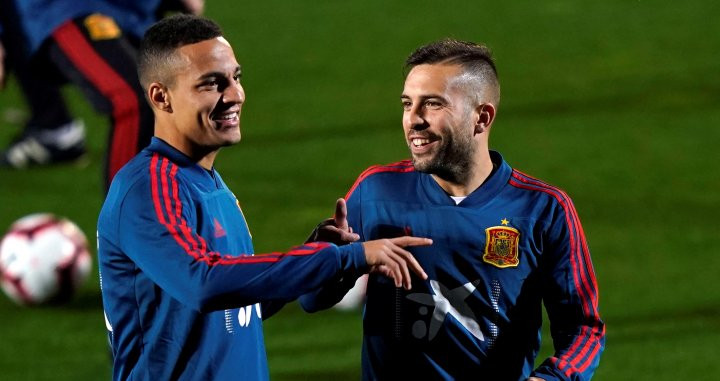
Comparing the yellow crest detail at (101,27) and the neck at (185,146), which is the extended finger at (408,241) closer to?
the neck at (185,146)

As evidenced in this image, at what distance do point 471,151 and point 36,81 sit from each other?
573 cm

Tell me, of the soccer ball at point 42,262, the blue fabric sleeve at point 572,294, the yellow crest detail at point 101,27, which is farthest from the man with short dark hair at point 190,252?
the soccer ball at point 42,262

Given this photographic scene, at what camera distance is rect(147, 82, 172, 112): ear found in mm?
3756

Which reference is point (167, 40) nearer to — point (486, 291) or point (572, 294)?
point (486, 291)

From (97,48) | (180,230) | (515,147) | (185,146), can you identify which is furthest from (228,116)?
(515,147)

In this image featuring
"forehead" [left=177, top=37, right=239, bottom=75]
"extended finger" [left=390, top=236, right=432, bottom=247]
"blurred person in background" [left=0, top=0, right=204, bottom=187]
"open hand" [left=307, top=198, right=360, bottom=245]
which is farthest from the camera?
"blurred person in background" [left=0, top=0, right=204, bottom=187]

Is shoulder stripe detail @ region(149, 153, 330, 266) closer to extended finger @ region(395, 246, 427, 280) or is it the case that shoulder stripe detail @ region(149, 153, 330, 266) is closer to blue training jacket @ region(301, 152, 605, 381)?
extended finger @ region(395, 246, 427, 280)

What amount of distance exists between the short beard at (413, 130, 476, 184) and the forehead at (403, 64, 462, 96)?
131 millimetres

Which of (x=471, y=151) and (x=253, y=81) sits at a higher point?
(x=471, y=151)

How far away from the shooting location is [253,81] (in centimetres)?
1121

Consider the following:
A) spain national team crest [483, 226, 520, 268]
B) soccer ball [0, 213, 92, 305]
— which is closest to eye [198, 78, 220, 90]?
spain national team crest [483, 226, 520, 268]

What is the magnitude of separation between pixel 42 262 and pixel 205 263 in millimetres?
3652

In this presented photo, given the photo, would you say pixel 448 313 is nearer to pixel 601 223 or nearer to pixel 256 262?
pixel 256 262

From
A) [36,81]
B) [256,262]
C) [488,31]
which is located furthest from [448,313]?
[488,31]
